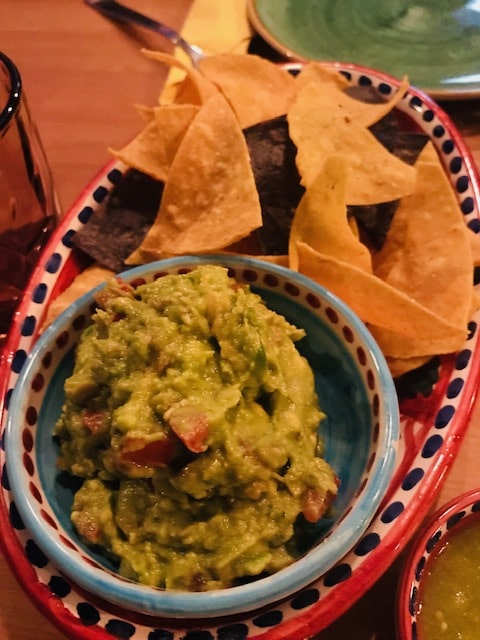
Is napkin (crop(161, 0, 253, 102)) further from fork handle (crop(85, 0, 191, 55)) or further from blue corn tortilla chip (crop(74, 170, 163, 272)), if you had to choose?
blue corn tortilla chip (crop(74, 170, 163, 272))

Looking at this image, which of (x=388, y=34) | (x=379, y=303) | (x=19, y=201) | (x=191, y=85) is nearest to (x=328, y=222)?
(x=379, y=303)

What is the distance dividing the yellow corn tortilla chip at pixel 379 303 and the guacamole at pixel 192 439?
7.8 inches

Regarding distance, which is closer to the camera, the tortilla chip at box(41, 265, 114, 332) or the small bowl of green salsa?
the small bowl of green salsa

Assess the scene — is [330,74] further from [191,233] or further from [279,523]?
[279,523]

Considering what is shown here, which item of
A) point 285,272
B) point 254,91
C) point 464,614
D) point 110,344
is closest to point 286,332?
point 285,272

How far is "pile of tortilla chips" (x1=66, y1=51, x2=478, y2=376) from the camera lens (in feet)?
3.96

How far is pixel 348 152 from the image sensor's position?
1.39m

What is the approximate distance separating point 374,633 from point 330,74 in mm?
1230

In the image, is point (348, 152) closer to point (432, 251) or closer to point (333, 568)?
point (432, 251)

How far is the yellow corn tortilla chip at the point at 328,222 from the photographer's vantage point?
123 centimetres

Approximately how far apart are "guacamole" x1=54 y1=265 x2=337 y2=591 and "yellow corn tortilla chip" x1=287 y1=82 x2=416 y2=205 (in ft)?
1.29

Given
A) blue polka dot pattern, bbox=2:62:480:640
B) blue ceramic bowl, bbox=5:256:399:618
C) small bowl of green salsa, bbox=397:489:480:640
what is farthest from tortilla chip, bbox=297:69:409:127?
small bowl of green salsa, bbox=397:489:480:640

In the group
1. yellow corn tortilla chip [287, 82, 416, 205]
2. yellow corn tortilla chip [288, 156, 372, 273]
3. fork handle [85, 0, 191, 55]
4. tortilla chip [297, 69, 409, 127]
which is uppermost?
tortilla chip [297, 69, 409, 127]

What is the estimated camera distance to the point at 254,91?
155cm
